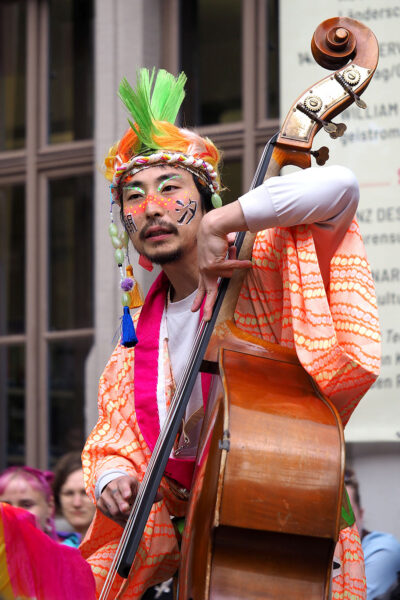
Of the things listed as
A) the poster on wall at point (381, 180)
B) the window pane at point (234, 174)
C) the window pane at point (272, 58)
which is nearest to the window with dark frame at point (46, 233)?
the window pane at point (234, 174)

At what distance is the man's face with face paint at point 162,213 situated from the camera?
3.01 meters

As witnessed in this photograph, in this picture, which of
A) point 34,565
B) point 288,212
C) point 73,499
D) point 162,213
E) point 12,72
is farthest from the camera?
point 12,72

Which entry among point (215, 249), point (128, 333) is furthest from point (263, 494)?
point (128, 333)

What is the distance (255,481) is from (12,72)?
512 cm

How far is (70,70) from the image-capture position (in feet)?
22.3

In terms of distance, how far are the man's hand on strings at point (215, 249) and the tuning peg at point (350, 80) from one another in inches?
14.6

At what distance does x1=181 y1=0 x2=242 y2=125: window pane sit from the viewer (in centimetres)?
633

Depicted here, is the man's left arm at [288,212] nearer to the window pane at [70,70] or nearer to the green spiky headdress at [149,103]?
the green spiky headdress at [149,103]

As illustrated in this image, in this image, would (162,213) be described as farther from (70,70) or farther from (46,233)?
(70,70)

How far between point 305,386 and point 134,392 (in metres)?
0.63

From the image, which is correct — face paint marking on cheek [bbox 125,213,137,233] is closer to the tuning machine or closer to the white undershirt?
the white undershirt

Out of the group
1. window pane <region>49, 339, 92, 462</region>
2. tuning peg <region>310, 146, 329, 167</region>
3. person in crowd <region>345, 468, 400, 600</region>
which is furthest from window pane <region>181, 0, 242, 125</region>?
tuning peg <region>310, 146, 329, 167</region>

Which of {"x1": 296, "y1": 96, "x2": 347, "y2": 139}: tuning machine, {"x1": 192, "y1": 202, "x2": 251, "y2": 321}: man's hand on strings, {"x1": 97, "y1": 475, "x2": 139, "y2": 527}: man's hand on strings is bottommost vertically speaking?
{"x1": 97, "y1": 475, "x2": 139, "y2": 527}: man's hand on strings

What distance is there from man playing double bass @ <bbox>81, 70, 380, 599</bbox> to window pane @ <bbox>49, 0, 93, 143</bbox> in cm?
349
